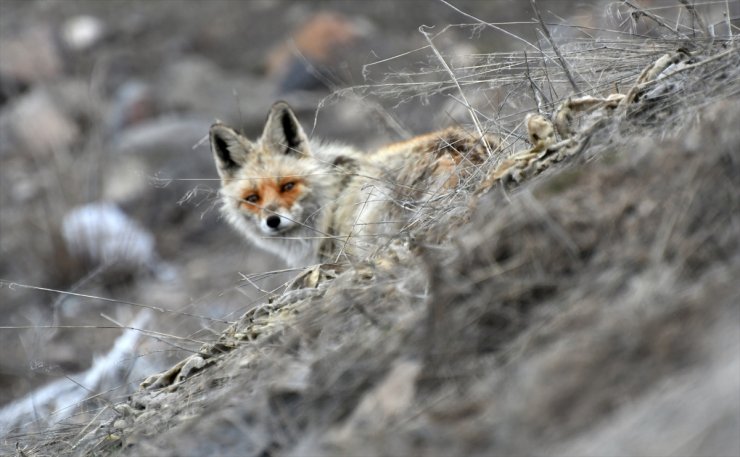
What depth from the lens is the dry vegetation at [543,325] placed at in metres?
2.88

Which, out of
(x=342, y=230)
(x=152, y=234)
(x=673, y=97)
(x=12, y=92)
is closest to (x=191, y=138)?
(x=152, y=234)

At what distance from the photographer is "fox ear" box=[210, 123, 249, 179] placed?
7.69 metres

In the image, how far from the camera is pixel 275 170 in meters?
7.70

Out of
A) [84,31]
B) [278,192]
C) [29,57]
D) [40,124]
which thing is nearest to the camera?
[278,192]

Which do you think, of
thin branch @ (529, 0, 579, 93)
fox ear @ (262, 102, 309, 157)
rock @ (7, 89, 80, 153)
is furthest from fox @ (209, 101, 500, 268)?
Answer: rock @ (7, 89, 80, 153)

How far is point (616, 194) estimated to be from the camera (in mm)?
3547

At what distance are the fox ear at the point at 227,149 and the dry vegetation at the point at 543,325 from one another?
3452 mm

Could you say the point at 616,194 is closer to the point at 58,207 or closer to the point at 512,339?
the point at 512,339

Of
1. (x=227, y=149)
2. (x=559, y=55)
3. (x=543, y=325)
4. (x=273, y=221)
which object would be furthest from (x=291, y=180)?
(x=543, y=325)

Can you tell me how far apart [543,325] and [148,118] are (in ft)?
55.2

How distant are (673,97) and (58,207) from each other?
39.1 feet

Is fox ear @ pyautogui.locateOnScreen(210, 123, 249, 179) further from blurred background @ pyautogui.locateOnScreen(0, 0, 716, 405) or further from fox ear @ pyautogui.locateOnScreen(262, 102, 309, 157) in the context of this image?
blurred background @ pyautogui.locateOnScreen(0, 0, 716, 405)

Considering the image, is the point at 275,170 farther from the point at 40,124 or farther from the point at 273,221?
the point at 40,124

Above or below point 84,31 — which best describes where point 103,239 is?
below
